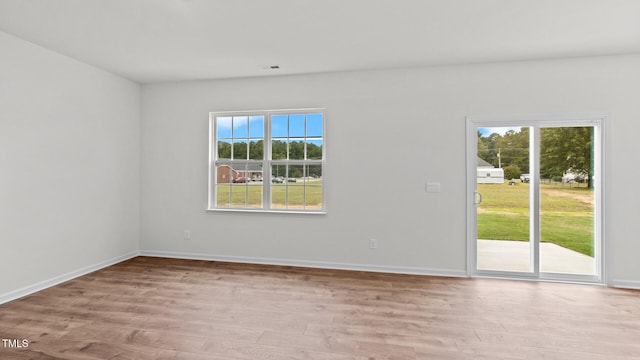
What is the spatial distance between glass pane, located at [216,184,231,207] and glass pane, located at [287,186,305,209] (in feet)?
3.10

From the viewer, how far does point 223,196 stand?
16.1 feet

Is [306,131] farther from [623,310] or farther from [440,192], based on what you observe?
[623,310]

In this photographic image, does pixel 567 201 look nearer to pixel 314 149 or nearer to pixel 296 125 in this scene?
pixel 314 149

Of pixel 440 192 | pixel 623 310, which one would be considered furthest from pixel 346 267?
pixel 623 310

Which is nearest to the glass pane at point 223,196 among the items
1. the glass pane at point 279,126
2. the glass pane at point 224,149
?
the glass pane at point 224,149

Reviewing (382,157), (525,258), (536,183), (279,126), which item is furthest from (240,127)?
(525,258)

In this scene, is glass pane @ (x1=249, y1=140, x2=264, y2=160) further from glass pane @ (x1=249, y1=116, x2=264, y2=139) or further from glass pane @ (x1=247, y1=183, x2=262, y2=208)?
glass pane @ (x1=247, y1=183, x2=262, y2=208)

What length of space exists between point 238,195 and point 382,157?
2.18 metres

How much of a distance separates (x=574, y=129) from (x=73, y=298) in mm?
5910

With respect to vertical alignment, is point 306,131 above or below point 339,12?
below

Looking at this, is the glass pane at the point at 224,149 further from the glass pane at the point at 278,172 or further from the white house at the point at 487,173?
the white house at the point at 487,173

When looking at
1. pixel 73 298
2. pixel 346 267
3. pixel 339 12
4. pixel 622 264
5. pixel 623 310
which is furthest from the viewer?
pixel 346 267

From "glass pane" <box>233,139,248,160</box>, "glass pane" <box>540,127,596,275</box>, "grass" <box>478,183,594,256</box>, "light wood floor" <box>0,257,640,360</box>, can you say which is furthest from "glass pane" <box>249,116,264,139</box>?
"glass pane" <box>540,127,596,275</box>

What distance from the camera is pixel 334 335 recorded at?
2.60 meters
